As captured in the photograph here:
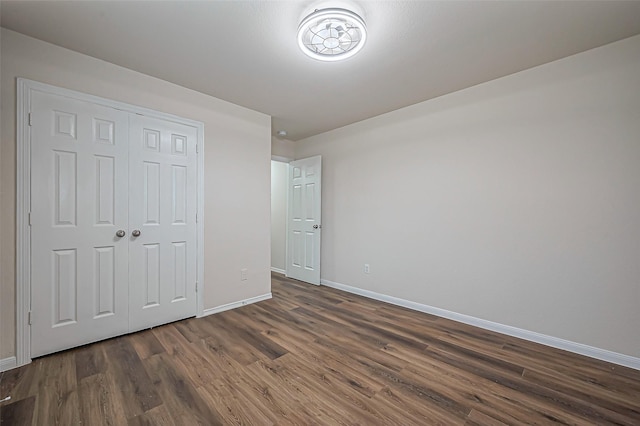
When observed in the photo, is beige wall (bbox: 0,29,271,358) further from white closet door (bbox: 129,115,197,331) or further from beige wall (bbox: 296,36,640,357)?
beige wall (bbox: 296,36,640,357)

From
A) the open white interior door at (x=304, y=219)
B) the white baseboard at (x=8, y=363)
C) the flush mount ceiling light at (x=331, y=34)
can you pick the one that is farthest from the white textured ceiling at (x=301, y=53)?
the white baseboard at (x=8, y=363)

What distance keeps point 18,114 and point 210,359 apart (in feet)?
7.79

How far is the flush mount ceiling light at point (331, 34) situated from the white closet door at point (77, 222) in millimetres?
1863

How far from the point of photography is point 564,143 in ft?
7.69

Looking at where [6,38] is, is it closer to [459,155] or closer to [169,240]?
[169,240]

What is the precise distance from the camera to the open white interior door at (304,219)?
4.33 meters

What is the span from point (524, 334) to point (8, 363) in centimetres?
426

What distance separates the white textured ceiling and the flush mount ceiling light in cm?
6

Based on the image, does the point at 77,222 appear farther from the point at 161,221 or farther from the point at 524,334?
the point at 524,334

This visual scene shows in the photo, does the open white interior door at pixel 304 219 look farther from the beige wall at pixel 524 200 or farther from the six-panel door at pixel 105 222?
the six-panel door at pixel 105 222

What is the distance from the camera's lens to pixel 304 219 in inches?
179

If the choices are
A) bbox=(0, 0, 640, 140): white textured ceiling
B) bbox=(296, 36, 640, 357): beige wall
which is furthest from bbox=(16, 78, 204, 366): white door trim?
bbox=(296, 36, 640, 357): beige wall

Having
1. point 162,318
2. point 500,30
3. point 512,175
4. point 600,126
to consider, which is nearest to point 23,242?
point 162,318

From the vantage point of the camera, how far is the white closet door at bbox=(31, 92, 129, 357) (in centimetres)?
211
